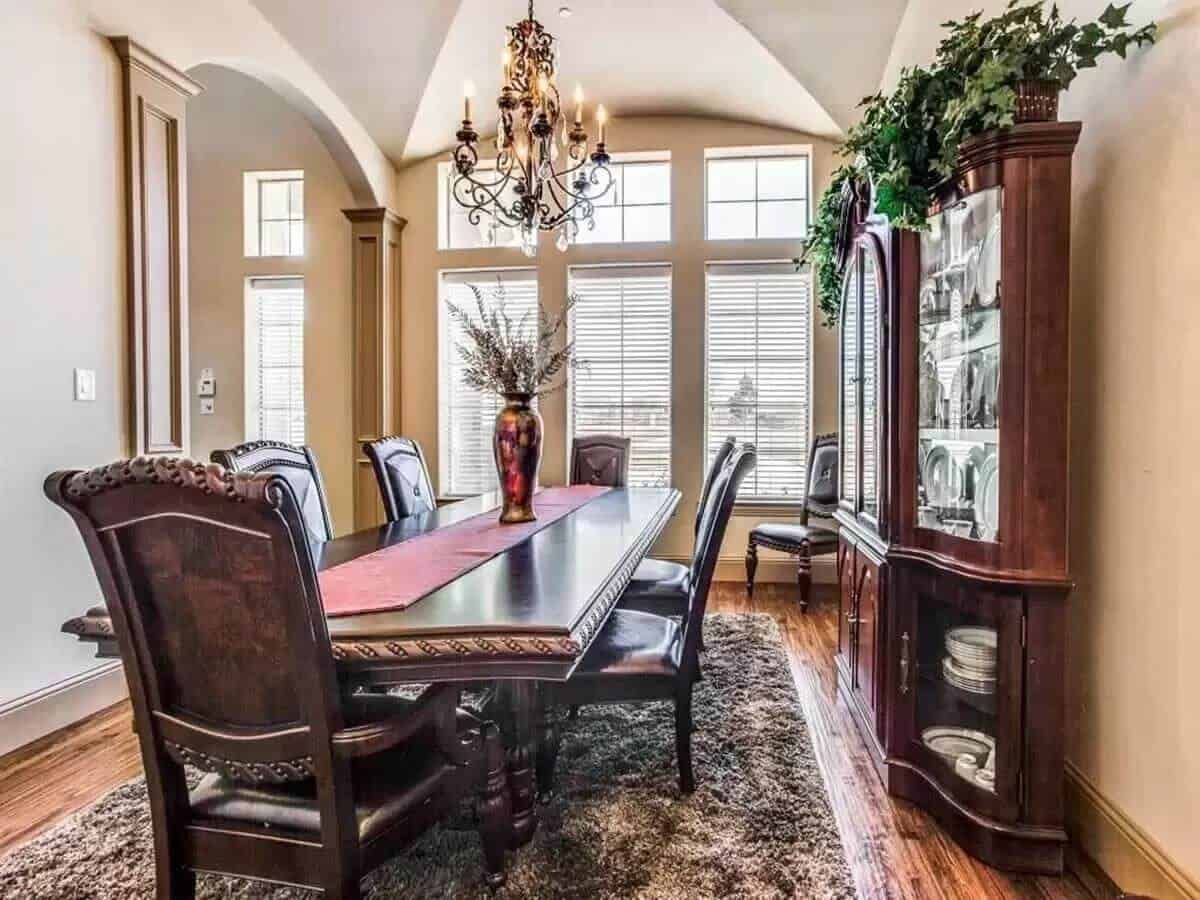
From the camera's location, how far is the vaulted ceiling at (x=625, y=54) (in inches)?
144

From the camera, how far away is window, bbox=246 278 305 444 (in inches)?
200

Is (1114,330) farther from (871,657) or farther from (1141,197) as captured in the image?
(871,657)

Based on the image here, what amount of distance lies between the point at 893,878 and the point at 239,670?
158 cm

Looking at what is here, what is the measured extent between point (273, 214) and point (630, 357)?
2858 mm

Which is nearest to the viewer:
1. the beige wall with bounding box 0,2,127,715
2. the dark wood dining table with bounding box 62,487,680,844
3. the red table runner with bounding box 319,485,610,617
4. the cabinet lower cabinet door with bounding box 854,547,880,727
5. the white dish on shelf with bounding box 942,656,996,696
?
the dark wood dining table with bounding box 62,487,680,844

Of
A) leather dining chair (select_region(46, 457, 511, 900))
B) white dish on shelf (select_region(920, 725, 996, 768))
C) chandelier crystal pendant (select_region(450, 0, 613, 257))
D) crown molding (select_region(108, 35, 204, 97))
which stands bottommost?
white dish on shelf (select_region(920, 725, 996, 768))

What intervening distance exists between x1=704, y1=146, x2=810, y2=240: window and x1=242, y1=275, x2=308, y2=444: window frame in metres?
3.03

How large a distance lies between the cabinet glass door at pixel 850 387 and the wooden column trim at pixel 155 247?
2865mm

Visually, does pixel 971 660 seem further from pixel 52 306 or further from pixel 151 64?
pixel 151 64

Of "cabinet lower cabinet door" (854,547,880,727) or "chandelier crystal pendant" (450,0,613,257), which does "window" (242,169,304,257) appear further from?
"cabinet lower cabinet door" (854,547,880,727)

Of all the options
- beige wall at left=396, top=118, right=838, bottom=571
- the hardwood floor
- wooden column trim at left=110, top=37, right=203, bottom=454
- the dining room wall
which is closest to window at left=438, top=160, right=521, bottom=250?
beige wall at left=396, top=118, right=838, bottom=571

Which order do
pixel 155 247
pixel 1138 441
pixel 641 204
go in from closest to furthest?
pixel 1138 441, pixel 155 247, pixel 641 204

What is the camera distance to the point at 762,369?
4820 millimetres

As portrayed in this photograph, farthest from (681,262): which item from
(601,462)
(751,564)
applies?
(751,564)
